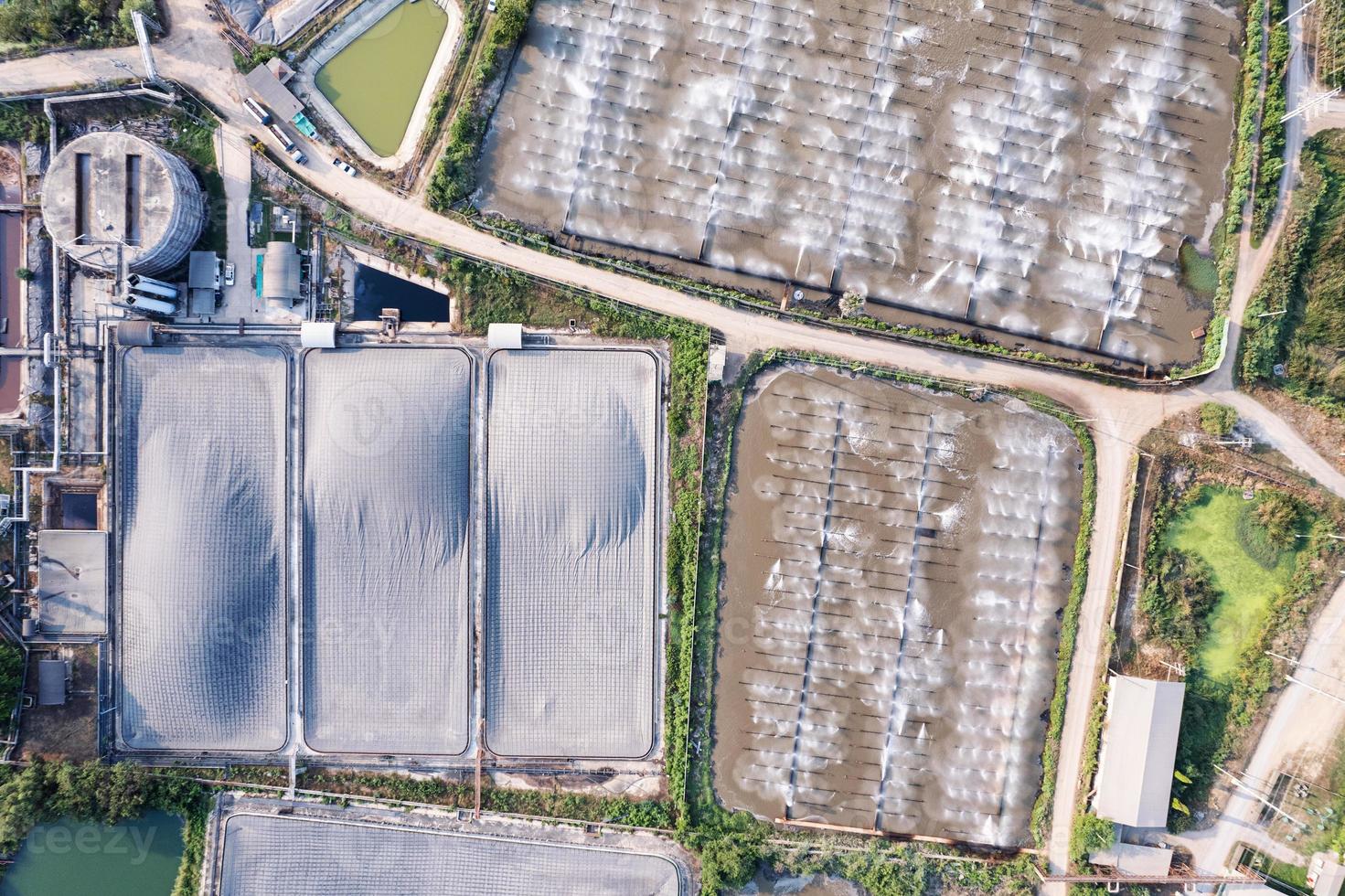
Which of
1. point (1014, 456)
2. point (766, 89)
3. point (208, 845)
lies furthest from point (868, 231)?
point (208, 845)

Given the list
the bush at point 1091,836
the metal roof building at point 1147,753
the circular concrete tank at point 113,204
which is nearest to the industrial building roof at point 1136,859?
the bush at point 1091,836

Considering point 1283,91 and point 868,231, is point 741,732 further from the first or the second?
point 1283,91

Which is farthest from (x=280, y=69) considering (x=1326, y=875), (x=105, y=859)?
(x=1326, y=875)

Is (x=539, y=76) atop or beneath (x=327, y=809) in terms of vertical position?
atop

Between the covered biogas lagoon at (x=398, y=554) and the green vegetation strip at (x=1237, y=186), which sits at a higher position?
the green vegetation strip at (x=1237, y=186)

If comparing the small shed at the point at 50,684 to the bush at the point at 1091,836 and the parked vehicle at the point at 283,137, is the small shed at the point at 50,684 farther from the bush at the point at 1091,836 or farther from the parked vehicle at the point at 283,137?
the bush at the point at 1091,836

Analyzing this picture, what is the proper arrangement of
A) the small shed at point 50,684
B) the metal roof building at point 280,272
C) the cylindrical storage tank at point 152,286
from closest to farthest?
the cylindrical storage tank at point 152,286 < the metal roof building at point 280,272 < the small shed at point 50,684
